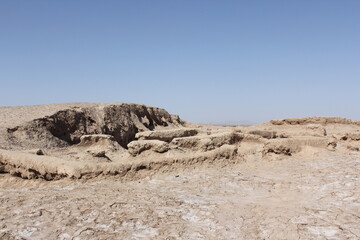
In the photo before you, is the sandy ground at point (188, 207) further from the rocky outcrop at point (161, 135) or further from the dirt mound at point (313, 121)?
the dirt mound at point (313, 121)

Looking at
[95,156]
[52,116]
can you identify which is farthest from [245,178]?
[52,116]

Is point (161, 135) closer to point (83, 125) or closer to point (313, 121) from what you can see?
point (83, 125)

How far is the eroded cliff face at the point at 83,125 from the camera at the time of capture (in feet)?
33.5

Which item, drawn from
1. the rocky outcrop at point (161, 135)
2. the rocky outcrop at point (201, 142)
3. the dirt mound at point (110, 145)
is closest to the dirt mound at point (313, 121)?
the dirt mound at point (110, 145)

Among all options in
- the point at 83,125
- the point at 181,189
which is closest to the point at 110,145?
the point at 181,189

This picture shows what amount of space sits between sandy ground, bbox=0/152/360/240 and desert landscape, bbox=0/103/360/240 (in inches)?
0.5

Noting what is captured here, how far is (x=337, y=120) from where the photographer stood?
19.9 meters

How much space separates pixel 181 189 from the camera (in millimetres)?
5426

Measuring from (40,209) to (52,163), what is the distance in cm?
191

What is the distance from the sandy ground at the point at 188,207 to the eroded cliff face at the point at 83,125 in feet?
15.4

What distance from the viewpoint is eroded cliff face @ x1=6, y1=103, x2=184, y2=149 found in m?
10.2

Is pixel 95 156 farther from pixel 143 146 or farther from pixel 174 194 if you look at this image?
pixel 174 194

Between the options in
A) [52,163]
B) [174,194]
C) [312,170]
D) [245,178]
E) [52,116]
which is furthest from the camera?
[52,116]

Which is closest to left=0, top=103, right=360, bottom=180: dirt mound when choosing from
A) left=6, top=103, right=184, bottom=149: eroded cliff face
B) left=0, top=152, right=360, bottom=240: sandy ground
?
left=6, top=103, right=184, bottom=149: eroded cliff face
